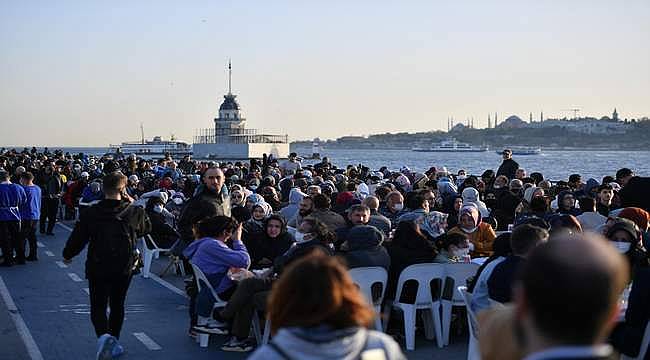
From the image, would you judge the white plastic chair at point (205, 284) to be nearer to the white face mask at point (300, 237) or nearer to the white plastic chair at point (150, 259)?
the white face mask at point (300, 237)

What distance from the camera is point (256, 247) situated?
8.44 meters

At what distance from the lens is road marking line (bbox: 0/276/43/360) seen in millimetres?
7227

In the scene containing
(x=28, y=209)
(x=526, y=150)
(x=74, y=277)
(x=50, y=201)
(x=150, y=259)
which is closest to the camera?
(x=74, y=277)

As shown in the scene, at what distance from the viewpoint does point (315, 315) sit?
258 cm

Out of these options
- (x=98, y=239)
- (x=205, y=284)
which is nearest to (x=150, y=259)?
(x=205, y=284)

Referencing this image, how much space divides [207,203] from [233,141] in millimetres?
93166

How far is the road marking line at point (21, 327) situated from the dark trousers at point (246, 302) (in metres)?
1.71

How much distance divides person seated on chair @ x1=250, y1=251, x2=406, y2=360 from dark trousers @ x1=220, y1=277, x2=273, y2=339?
4.12 metres

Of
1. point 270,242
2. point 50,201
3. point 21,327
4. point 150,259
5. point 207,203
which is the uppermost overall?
point 207,203

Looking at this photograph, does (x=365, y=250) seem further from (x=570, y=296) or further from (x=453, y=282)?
(x=570, y=296)

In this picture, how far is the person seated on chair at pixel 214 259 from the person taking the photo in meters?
7.04

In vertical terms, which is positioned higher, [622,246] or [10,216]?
[622,246]

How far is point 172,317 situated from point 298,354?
6.60 m

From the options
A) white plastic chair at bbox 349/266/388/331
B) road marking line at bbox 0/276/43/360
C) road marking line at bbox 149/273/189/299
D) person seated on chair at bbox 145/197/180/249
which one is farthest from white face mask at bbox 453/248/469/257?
person seated on chair at bbox 145/197/180/249
